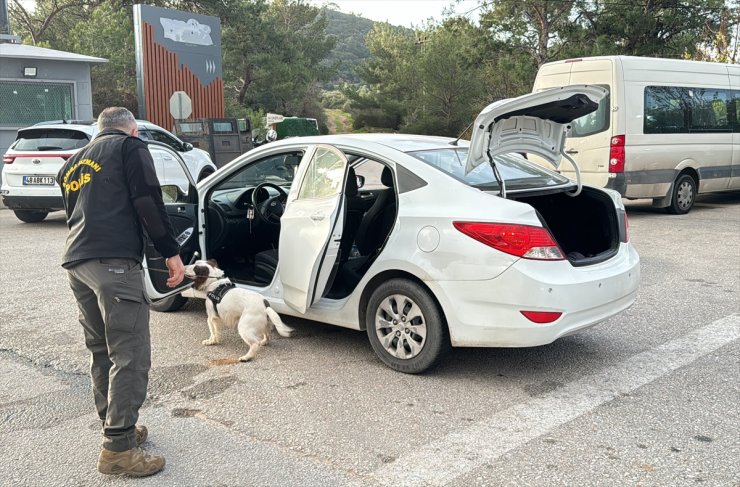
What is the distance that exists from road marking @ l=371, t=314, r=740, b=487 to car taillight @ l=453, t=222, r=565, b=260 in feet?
2.83

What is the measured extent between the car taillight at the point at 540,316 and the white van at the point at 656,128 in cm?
685

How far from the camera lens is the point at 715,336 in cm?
541

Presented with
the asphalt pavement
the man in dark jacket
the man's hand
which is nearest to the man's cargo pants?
the man in dark jacket

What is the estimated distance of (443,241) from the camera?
4344 mm

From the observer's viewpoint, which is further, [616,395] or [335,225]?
[335,225]

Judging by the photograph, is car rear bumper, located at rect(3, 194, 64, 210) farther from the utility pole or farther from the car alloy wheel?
the utility pole

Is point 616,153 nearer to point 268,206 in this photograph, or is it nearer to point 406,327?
point 268,206

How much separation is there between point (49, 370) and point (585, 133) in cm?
918

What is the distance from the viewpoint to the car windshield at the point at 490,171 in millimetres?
4781

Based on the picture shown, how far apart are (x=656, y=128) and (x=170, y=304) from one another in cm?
874

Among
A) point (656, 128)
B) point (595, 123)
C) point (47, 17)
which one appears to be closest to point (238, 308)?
point (595, 123)

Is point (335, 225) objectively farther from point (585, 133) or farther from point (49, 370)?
point (585, 133)

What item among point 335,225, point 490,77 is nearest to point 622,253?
point 335,225

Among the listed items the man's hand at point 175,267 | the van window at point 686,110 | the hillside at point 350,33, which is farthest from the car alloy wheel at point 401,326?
the hillside at point 350,33
